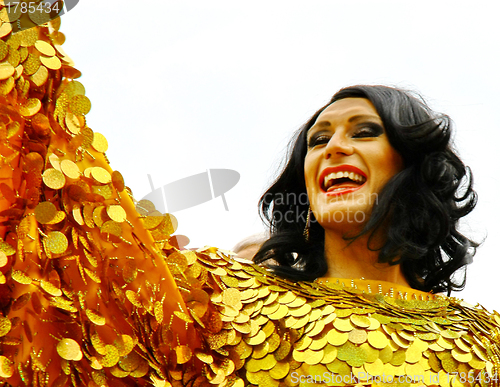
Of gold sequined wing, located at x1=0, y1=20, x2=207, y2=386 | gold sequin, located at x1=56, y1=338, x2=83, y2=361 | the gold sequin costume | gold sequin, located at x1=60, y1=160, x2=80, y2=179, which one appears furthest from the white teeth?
gold sequin, located at x1=56, y1=338, x2=83, y2=361

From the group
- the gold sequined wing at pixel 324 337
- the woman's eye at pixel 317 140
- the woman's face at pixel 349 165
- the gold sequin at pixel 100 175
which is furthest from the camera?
the woman's eye at pixel 317 140

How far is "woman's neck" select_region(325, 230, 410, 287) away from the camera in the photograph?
2.54 meters

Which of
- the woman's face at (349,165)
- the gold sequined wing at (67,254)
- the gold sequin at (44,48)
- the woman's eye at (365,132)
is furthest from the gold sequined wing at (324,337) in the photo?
the gold sequin at (44,48)


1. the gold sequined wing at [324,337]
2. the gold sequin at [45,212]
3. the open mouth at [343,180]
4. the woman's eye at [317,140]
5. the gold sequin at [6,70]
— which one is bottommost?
the gold sequined wing at [324,337]

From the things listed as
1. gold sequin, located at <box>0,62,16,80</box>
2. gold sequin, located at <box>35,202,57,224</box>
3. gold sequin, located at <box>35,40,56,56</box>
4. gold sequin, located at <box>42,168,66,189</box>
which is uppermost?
gold sequin, located at <box>35,40,56,56</box>

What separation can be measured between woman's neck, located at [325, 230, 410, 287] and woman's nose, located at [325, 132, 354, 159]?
0.85 ft

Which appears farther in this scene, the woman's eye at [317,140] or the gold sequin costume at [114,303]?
the woman's eye at [317,140]

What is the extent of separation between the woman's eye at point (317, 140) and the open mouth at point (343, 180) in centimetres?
15

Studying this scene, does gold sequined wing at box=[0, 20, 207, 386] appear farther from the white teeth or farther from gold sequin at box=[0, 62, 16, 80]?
the white teeth

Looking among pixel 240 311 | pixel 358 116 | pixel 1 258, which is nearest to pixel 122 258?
pixel 1 258

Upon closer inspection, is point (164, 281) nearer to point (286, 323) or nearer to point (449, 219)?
point (286, 323)

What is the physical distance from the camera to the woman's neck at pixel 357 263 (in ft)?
8.34

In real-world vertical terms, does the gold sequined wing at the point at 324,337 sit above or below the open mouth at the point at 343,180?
below

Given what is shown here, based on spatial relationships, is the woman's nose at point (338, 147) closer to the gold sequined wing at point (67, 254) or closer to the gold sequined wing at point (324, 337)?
the gold sequined wing at point (324, 337)
